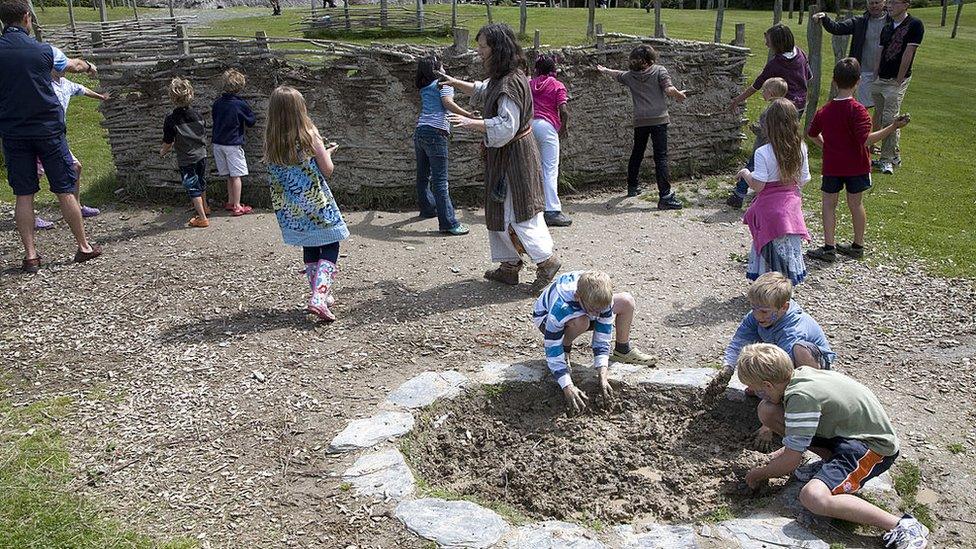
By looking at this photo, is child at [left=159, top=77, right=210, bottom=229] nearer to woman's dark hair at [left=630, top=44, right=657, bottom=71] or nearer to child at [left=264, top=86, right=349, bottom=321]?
child at [left=264, top=86, right=349, bottom=321]

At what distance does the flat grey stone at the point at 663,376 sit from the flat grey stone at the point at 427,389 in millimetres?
937

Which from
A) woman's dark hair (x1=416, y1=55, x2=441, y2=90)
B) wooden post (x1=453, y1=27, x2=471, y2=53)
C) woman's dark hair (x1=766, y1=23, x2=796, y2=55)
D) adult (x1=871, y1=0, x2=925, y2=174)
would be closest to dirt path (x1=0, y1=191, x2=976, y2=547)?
woman's dark hair (x1=416, y1=55, x2=441, y2=90)

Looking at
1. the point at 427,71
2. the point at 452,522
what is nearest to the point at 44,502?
the point at 452,522

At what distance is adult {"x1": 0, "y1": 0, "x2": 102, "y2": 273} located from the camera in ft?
20.9

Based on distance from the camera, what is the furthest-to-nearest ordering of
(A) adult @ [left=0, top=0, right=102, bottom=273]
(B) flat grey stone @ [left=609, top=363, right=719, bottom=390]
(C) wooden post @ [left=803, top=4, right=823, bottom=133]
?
(C) wooden post @ [left=803, top=4, right=823, bottom=133]
(A) adult @ [left=0, top=0, right=102, bottom=273]
(B) flat grey stone @ [left=609, top=363, right=719, bottom=390]

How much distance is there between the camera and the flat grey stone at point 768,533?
341 centimetres

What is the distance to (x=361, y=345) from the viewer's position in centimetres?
542

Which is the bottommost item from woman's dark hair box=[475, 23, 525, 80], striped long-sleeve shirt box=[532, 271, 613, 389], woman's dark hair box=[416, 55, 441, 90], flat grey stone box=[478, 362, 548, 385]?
flat grey stone box=[478, 362, 548, 385]

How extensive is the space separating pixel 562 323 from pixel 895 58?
22.3 feet

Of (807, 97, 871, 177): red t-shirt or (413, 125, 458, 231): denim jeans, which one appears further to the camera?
(413, 125, 458, 231): denim jeans

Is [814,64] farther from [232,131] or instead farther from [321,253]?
[321,253]

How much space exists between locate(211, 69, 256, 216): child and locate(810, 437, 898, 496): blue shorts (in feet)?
21.4

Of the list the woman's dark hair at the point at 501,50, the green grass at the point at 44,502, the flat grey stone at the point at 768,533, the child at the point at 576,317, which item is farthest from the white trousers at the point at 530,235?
the green grass at the point at 44,502

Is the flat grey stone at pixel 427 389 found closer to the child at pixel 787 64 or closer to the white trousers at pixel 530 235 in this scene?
the white trousers at pixel 530 235
